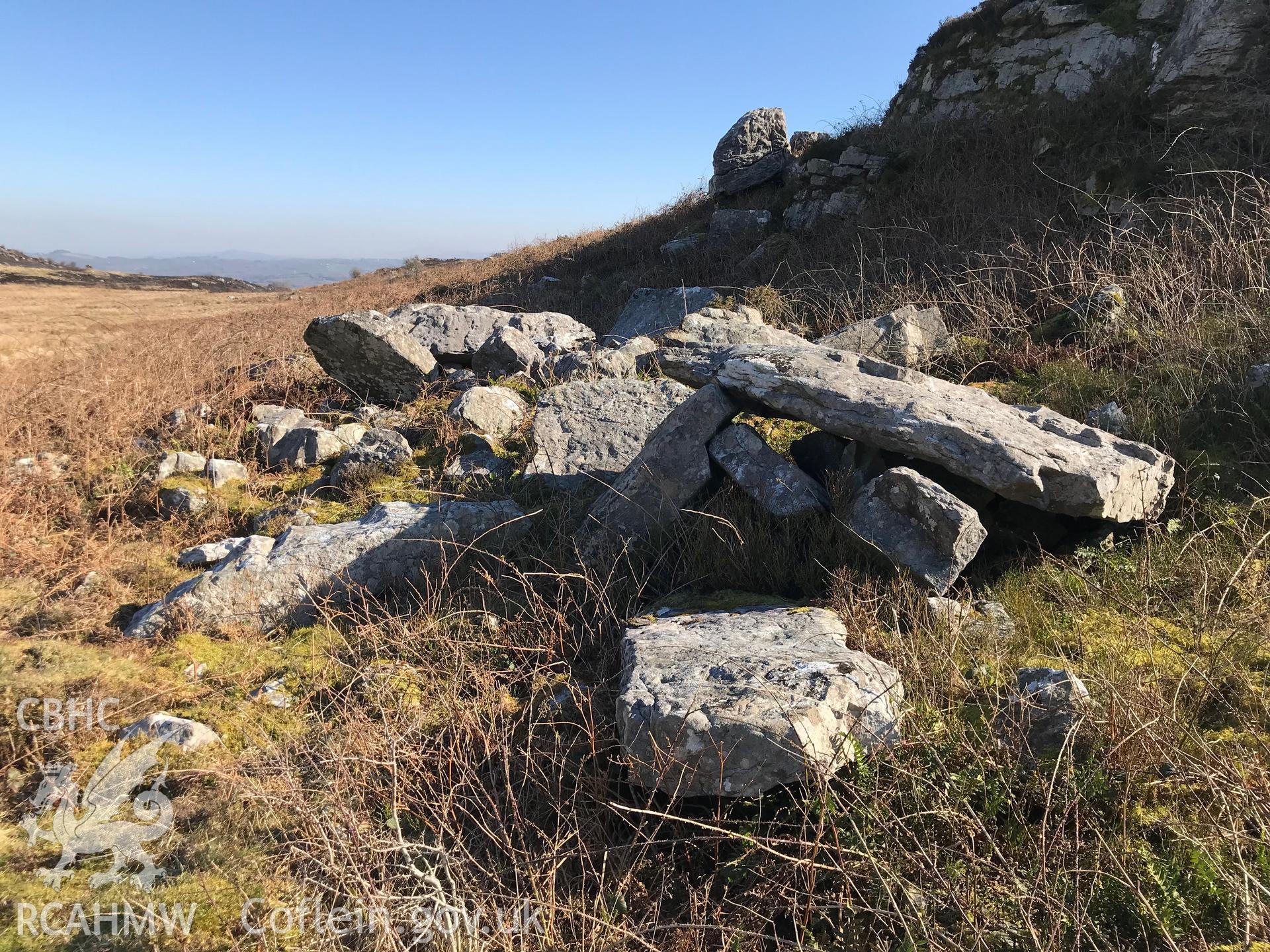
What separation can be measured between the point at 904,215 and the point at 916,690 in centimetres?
1049

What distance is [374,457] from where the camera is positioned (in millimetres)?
6031

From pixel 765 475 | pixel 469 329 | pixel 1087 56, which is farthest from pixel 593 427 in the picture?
pixel 1087 56

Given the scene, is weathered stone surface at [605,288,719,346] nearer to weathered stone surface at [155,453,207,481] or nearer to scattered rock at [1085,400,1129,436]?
weathered stone surface at [155,453,207,481]

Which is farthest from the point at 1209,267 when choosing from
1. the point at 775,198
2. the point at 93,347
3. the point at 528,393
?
the point at 93,347

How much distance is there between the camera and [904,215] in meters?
11.3

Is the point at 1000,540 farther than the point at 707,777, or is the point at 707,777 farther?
the point at 1000,540

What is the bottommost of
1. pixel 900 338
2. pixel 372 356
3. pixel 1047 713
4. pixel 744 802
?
pixel 744 802

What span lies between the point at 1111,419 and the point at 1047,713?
3144 millimetres

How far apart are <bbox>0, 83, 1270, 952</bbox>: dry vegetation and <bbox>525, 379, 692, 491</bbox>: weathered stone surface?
2.38ft

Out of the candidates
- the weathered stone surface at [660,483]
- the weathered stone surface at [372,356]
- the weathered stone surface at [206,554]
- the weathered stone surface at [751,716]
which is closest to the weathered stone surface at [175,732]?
the weathered stone surface at [206,554]

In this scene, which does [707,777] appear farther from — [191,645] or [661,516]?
[191,645]

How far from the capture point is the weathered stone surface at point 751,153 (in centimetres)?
1612

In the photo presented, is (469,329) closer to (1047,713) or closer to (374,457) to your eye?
(374,457)

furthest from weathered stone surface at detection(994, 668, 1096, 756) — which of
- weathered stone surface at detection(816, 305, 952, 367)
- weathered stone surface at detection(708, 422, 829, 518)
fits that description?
weathered stone surface at detection(816, 305, 952, 367)
